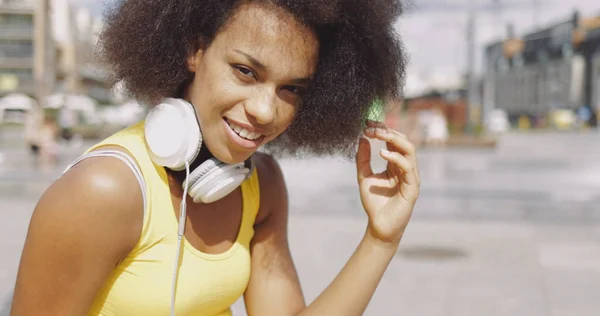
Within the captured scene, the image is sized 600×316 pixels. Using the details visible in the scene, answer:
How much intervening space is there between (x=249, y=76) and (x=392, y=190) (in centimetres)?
48

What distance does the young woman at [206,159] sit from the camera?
1.48 metres

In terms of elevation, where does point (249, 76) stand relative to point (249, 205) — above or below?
above

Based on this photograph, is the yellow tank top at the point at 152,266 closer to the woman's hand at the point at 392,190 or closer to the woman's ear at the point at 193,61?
the woman's ear at the point at 193,61

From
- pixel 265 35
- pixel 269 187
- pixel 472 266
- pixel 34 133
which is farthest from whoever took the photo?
pixel 34 133

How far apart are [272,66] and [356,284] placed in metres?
0.56

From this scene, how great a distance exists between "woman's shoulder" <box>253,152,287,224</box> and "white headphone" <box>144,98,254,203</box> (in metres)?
0.29

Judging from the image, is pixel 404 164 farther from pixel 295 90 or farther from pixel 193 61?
pixel 193 61

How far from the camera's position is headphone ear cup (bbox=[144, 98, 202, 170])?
155cm

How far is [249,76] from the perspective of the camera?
1568 millimetres

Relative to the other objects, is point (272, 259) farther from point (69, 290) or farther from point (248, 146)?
point (69, 290)

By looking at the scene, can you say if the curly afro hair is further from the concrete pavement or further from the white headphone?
the concrete pavement

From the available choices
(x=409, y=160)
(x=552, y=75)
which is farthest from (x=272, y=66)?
(x=552, y=75)

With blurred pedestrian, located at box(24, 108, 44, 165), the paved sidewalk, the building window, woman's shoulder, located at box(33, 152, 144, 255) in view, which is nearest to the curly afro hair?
woman's shoulder, located at box(33, 152, 144, 255)

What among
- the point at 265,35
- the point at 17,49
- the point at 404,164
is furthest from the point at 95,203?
the point at 17,49
